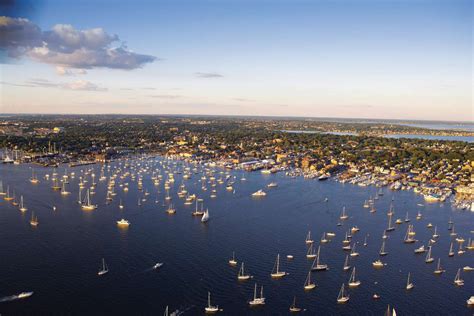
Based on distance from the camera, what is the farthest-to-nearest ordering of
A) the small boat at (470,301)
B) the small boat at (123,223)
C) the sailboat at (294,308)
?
1. the small boat at (123,223)
2. the small boat at (470,301)
3. the sailboat at (294,308)

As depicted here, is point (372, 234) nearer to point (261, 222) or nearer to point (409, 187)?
point (261, 222)

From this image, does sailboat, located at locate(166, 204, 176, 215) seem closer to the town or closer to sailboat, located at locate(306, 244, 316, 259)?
sailboat, located at locate(306, 244, 316, 259)

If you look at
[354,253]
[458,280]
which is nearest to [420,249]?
[458,280]

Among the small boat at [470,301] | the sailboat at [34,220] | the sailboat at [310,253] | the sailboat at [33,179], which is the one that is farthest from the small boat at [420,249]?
the sailboat at [33,179]

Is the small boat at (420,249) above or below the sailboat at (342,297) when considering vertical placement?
above

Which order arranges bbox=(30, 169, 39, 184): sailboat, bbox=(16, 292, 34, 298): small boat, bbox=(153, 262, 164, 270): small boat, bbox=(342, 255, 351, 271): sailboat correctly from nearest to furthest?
bbox=(16, 292, 34, 298): small boat, bbox=(153, 262, 164, 270): small boat, bbox=(342, 255, 351, 271): sailboat, bbox=(30, 169, 39, 184): sailboat

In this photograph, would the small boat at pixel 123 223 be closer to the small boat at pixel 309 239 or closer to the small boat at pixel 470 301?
the small boat at pixel 309 239

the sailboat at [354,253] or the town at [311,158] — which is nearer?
the sailboat at [354,253]

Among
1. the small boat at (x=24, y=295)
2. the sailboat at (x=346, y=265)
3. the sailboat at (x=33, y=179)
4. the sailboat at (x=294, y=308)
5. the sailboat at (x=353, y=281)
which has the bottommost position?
the sailboat at (x=294, y=308)

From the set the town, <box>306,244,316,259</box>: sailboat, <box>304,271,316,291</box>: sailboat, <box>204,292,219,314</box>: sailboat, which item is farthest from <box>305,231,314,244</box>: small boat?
the town
